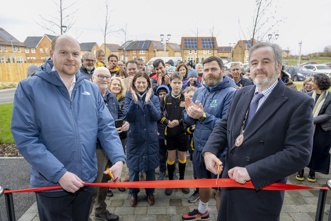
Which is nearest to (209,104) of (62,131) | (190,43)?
(62,131)

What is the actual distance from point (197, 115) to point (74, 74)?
1.50 m

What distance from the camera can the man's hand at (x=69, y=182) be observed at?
1.97 metres

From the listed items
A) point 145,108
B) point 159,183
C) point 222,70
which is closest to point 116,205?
point 145,108

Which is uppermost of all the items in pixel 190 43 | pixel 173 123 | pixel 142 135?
pixel 190 43

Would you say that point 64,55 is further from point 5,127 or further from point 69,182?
point 5,127

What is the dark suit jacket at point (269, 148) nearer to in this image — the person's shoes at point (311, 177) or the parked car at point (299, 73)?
the person's shoes at point (311, 177)

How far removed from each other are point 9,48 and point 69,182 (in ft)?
235

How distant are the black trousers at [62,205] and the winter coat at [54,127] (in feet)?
0.43

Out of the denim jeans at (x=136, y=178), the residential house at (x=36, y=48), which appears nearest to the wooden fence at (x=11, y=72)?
the denim jeans at (x=136, y=178)

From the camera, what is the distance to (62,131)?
2.05 m

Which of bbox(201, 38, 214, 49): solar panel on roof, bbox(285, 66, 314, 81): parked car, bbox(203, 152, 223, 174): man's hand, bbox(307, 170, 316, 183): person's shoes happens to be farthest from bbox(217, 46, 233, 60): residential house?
bbox(203, 152, 223, 174): man's hand

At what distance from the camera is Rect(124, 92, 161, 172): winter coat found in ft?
12.7

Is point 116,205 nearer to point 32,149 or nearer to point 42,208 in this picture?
point 42,208

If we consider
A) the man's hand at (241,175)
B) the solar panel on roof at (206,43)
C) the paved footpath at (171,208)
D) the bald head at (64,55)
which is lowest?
the paved footpath at (171,208)
